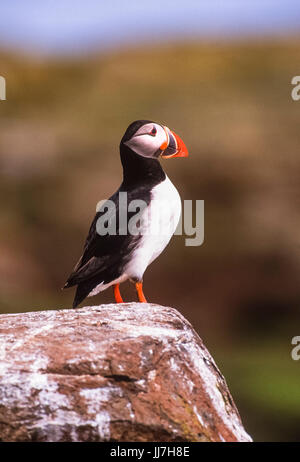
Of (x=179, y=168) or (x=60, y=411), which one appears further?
(x=179, y=168)

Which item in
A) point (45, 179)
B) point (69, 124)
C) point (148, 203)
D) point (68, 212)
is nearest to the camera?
point (148, 203)

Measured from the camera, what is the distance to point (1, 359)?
241 inches

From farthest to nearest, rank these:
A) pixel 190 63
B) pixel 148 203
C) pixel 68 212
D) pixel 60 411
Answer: pixel 190 63 → pixel 68 212 → pixel 148 203 → pixel 60 411

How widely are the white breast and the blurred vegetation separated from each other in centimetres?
1557

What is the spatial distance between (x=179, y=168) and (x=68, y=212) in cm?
370

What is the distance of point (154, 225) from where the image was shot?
7.29 m

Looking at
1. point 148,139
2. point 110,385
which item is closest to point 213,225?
point 148,139

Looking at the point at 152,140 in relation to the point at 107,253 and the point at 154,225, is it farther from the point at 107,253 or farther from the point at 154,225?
the point at 107,253

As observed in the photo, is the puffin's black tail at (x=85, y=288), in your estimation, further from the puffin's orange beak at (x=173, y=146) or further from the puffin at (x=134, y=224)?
the puffin's orange beak at (x=173, y=146)

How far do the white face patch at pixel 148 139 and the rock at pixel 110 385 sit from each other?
1.47m

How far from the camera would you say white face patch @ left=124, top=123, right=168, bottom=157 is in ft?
23.5

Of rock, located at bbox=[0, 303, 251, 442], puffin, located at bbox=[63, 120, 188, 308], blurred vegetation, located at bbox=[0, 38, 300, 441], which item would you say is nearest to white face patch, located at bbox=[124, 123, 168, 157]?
puffin, located at bbox=[63, 120, 188, 308]

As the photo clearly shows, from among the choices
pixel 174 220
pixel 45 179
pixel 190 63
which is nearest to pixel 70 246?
pixel 45 179
